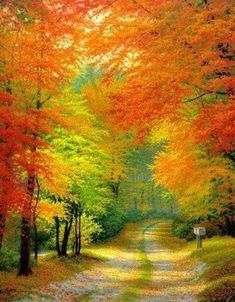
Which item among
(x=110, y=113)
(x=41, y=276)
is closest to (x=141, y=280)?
(x=41, y=276)

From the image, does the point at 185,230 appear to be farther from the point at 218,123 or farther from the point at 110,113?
the point at 218,123

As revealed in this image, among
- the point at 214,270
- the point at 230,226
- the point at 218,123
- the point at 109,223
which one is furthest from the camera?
the point at 109,223

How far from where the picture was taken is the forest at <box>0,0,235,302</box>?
1169 cm

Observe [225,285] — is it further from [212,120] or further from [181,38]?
[181,38]

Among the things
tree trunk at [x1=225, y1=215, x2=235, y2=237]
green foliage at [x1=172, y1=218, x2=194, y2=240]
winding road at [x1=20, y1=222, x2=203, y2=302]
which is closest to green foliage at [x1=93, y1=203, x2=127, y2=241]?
winding road at [x1=20, y1=222, x2=203, y2=302]

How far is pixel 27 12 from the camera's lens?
13.1 meters

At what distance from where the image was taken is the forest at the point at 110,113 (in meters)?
11.7

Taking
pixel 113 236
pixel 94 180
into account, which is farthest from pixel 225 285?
pixel 113 236

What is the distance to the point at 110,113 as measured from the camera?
42.2 ft

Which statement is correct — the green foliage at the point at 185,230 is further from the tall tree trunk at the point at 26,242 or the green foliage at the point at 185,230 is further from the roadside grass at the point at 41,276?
the tall tree trunk at the point at 26,242

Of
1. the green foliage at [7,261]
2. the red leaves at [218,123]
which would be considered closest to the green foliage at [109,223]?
the green foliage at [7,261]

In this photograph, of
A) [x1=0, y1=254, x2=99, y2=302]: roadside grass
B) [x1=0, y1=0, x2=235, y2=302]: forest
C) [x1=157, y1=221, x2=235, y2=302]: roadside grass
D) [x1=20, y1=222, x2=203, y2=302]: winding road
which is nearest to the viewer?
[x1=0, y1=0, x2=235, y2=302]: forest

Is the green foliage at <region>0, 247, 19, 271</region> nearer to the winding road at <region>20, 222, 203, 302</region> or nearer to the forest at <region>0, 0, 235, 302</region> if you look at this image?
the forest at <region>0, 0, 235, 302</region>

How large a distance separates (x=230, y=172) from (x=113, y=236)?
87.5ft
